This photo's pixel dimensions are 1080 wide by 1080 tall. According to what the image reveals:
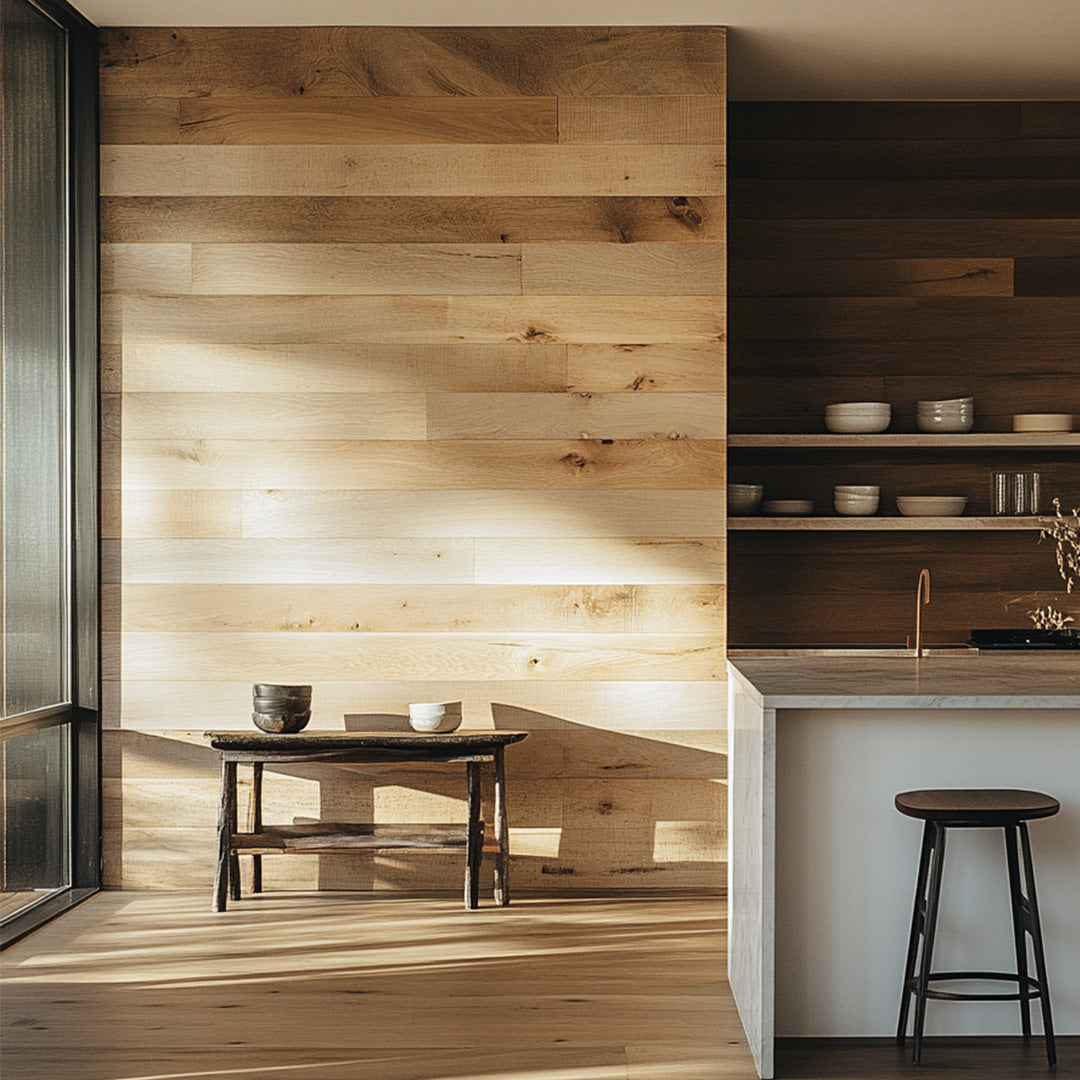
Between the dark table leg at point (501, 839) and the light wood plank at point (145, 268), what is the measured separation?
192cm

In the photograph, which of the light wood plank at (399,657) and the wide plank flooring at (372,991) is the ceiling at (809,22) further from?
the wide plank flooring at (372,991)

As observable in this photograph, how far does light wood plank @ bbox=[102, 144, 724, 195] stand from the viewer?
4199 millimetres

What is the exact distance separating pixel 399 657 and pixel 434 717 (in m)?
0.30

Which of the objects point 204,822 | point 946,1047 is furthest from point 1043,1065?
point 204,822

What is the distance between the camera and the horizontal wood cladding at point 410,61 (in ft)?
13.8

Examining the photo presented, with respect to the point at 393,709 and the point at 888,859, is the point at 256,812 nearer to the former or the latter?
the point at 393,709

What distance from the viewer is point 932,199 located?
4918 mm

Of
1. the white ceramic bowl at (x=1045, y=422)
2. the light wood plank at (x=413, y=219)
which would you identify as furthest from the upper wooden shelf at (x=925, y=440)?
the light wood plank at (x=413, y=219)

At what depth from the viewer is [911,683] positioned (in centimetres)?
287

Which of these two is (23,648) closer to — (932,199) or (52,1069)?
(52,1069)

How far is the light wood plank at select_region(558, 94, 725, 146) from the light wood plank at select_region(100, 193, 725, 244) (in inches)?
8.1

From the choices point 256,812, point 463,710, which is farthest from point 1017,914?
point 256,812

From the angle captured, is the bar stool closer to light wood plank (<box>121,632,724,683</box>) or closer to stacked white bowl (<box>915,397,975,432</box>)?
light wood plank (<box>121,632,724,683</box>)

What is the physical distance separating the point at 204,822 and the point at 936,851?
2.54 metres
